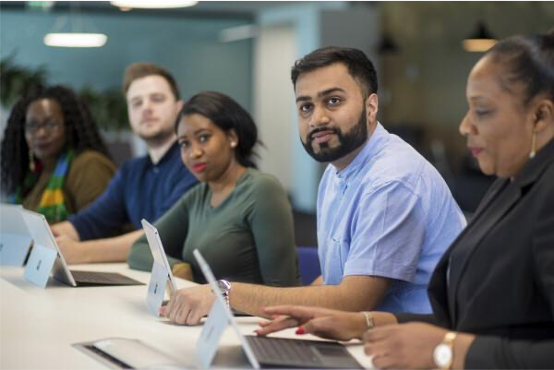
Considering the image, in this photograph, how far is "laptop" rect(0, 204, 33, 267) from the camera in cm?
345

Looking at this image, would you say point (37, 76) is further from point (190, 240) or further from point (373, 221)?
point (373, 221)

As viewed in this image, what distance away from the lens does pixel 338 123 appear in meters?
2.52

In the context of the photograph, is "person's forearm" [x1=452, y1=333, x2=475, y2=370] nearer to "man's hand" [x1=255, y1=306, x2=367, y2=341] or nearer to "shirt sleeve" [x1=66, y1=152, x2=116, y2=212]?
"man's hand" [x1=255, y1=306, x2=367, y2=341]

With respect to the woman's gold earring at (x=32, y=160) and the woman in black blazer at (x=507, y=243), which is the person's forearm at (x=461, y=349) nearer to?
the woman in black blazer at (x=507, y=243)

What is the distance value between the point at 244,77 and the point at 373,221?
1172 centimetres

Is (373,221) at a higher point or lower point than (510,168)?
lower

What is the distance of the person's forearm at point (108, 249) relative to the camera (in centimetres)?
371

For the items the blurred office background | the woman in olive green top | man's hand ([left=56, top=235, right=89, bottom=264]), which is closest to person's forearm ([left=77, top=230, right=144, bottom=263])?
man's hand ([left=56, top=235, right=89, bottom=264])

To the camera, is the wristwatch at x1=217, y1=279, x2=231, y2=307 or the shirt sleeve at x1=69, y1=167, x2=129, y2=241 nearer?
the wristwatch at x1=217, y1=279, x2=231, y2=307

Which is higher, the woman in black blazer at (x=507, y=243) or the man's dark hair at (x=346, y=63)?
the man's dark hair at (x=346, y=63)

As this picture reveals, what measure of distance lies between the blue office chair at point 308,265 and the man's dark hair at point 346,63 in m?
0.90

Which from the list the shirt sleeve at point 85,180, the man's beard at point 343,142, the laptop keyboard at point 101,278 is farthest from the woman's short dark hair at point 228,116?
the shirt sleeve at point 85,180

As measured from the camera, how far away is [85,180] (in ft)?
14.8

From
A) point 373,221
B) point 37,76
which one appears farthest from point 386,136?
point 37,76
